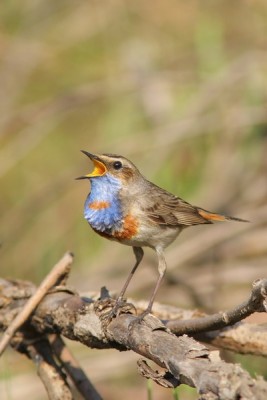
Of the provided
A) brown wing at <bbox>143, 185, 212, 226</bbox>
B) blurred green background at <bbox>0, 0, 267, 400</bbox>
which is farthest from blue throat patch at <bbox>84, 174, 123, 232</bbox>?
blurred green background at <bbox>0, 0, 267, 400</bbox>

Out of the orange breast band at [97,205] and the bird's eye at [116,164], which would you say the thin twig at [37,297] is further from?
the bird's eye at [116,164]

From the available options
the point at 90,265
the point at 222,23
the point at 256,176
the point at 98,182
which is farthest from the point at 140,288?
the point at 222,23

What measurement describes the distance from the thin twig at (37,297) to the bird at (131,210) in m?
0.22

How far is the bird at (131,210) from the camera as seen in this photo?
4152mm

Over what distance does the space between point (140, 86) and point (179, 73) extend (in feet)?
1.28

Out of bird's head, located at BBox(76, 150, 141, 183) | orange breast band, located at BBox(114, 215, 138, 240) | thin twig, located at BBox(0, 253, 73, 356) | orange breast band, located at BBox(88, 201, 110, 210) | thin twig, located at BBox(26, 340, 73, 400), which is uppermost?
bird's head, located at BBox(76, 150, 141, 183)

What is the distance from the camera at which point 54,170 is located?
8.28 metres

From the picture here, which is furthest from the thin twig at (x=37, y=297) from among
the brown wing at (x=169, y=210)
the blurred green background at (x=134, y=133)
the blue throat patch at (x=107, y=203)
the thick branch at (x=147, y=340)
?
the blurred green background at (x=134, y=133)

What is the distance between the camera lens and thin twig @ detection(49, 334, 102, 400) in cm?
383

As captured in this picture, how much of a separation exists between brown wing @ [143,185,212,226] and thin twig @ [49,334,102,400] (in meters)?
0.76

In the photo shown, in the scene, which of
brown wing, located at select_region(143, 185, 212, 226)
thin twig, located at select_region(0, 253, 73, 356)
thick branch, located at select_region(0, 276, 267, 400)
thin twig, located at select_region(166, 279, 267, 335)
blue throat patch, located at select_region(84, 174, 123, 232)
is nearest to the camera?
thick branch, located at select_region(0, 276, 267, 400)

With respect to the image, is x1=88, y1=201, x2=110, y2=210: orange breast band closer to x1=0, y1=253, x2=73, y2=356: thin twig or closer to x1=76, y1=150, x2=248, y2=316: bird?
x1=76, y1=150, x2=248, y2=316: bird

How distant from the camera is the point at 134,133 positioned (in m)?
7.77

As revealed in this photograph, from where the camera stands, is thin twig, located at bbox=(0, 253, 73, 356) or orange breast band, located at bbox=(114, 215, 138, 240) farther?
orange breast band, located at bbox=(114, 215, 138, 240)
